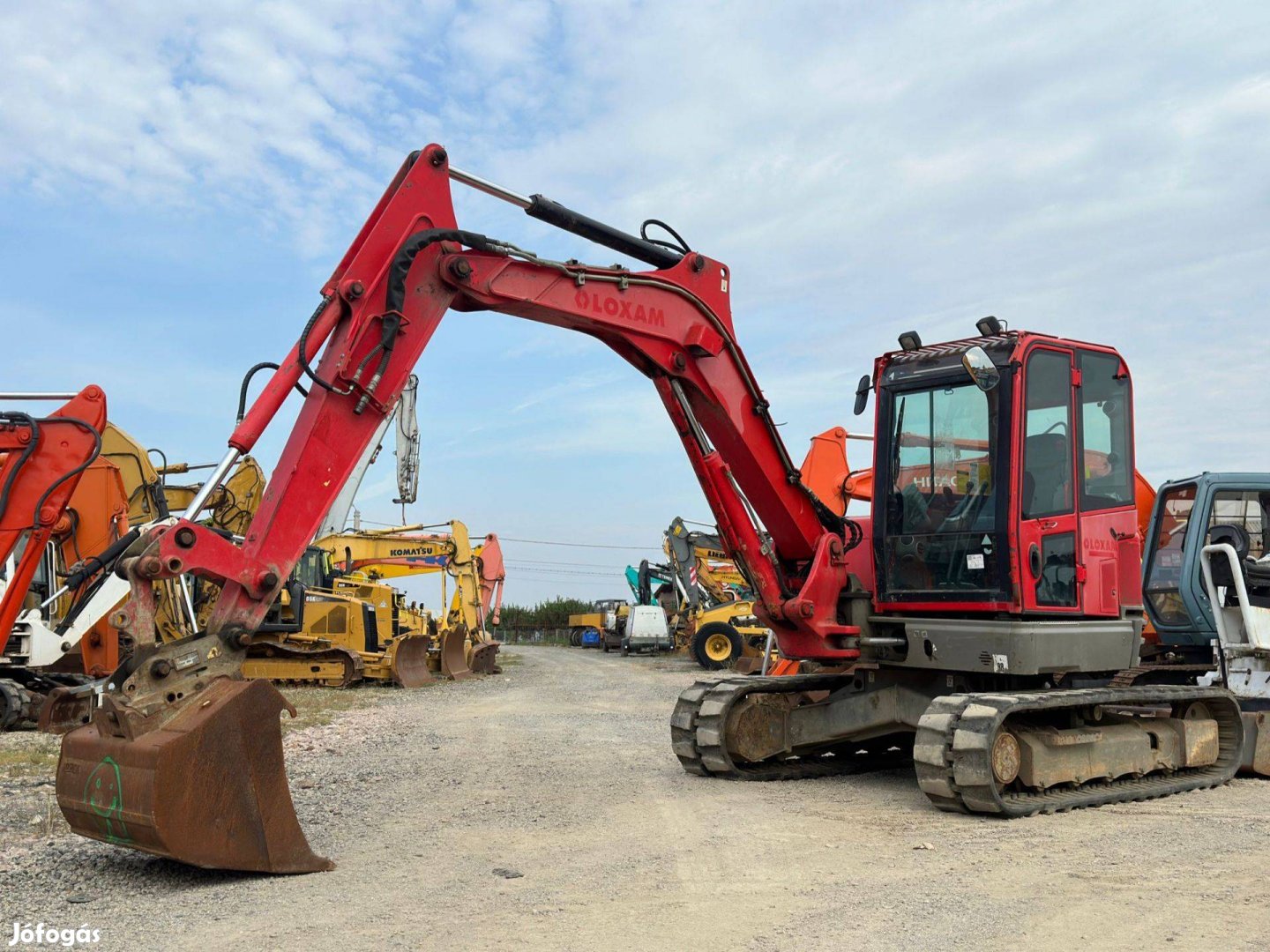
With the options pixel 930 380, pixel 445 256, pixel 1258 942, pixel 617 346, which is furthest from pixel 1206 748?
pixel 445 256

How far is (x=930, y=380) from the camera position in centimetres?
827

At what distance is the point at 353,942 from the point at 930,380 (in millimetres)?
5437

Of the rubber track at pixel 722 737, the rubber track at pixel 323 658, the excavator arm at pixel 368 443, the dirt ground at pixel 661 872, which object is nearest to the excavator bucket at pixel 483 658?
the rubber track at pixel 323 658

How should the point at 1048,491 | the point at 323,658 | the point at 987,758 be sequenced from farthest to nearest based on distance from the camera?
the point at 323,658 → the point at 1048,491 → the point at 987,758

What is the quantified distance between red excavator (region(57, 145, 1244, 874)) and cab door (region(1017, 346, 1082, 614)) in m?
0.02

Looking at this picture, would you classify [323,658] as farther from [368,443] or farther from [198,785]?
[198,785]

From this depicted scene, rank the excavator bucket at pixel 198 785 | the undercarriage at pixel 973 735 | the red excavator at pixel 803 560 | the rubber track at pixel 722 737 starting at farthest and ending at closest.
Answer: the rubber track at pixel 722 737, the undercarriage at pixel 973 735, the red excavator at pixel 803 560, the excavator bucket at pixel 198 785

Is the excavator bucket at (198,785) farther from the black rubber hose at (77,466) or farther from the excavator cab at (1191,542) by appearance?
the excavator cab at (1191,542)

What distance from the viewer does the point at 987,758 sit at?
23.1 ft

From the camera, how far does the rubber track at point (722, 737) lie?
8.66 metres

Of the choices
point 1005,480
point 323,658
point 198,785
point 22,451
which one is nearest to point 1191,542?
point 1005,480

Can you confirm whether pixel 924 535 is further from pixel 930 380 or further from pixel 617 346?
pixel 617 346

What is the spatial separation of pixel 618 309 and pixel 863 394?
7.01ft

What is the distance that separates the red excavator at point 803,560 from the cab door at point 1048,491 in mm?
19
